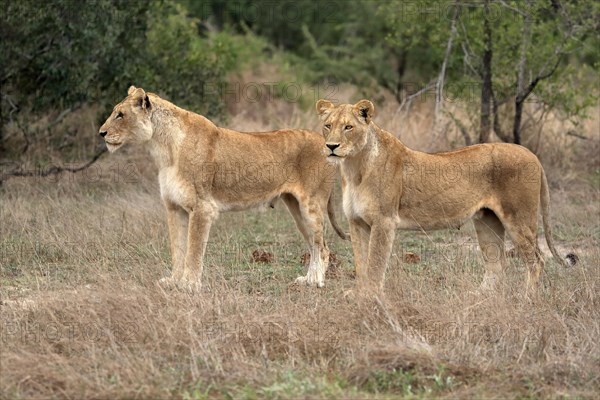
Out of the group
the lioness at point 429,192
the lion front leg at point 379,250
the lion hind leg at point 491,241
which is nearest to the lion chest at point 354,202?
the lioness at point 429,192

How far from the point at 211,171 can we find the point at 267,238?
2.12 m

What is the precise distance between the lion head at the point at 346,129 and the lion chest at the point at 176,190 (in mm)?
1210

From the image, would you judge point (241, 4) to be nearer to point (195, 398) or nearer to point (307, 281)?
point (307, 281)

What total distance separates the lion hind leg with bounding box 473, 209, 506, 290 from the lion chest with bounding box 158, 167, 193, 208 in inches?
85.9

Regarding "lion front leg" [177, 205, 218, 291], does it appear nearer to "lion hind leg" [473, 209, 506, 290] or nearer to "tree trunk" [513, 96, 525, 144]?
"lion hind leg" [473, 209, 506, 290]

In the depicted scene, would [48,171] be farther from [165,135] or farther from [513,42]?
[513,42]

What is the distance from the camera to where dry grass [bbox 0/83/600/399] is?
502 centimetres

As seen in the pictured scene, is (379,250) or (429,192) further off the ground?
(429,192)

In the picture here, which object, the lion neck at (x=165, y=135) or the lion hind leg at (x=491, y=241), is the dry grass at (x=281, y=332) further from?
the lion neck at (x=165, y=135)

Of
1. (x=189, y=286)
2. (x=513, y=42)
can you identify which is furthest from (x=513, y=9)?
(x=189, y=286)

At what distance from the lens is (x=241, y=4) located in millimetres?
23453

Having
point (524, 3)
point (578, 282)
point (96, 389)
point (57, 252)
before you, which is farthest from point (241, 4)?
point (96, 389)

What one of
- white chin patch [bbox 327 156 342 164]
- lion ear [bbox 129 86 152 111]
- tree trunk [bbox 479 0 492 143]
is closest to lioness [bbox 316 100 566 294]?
white chin patch [bbox 327 156 342 164]

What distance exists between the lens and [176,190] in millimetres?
7492
